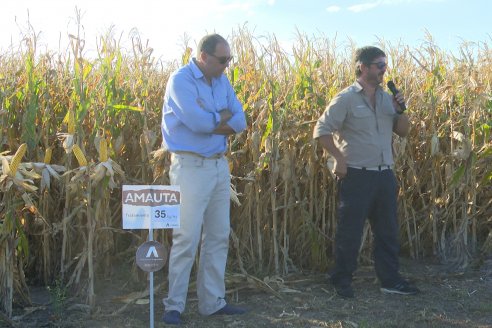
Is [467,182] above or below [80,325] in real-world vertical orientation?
above

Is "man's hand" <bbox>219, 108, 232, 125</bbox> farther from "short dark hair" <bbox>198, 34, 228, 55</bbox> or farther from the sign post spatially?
the sign post

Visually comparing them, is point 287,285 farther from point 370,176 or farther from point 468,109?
point 468,109

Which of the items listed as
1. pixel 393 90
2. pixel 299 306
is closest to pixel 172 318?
pixel 299 306

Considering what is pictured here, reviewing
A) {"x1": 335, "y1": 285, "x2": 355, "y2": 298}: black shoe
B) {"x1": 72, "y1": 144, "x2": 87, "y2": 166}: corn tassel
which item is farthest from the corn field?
{"x1": 335, "y1": 285, "x2": 355, "y2": 298}: black shoe

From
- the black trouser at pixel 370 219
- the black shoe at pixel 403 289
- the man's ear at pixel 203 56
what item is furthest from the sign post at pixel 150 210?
the black shoe at pixel 403 289

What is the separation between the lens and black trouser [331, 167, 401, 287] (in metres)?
4.93

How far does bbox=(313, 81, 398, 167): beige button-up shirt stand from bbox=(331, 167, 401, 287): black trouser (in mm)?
111

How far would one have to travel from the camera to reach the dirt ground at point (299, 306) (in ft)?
14.7

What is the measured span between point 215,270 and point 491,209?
10.0ft

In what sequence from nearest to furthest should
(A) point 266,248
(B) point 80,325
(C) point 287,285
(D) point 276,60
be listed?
(B) point 80,325, (C) point 287,285, (A) point 266,248, (D) point 276,60

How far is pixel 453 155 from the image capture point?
573 cm

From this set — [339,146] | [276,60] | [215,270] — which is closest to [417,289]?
[339,146]

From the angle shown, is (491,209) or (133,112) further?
(491,209)

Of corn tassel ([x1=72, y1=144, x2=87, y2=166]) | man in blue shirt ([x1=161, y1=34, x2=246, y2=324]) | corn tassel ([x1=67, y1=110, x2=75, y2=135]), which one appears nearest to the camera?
man in blue shirt ([x1=161, y1=34, x2=246, y2=324])
